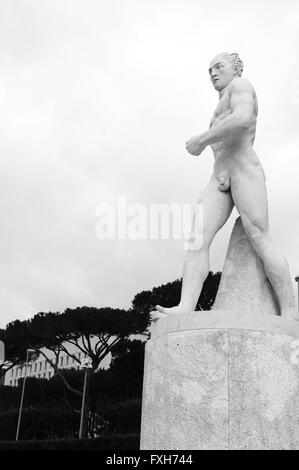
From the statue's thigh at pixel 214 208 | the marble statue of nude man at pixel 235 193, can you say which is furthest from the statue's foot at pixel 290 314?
the statue's thigh at pixel 214 208

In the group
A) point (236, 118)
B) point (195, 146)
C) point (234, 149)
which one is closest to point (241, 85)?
point (236, 118)

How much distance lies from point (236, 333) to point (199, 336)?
331mm

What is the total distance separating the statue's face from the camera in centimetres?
627

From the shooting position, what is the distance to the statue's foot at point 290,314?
546 cm

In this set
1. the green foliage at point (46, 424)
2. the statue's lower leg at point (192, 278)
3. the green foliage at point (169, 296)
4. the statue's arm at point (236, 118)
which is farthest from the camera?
the green foliage at point (46, 424)

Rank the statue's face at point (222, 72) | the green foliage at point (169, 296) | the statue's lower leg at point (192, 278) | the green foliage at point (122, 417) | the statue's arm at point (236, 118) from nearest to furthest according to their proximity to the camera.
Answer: the statue's lower leg at point (192, 278) < the statue's arm at point (236, 118) < the statue's face at point (222, 72) < the green foliage at point (122, 417) < the green foliage at point (169, 296)

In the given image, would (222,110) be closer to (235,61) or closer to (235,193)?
(235,61)

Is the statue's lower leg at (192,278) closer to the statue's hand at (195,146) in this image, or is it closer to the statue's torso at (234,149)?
the statue's torso at (234,149)

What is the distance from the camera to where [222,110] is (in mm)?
6191

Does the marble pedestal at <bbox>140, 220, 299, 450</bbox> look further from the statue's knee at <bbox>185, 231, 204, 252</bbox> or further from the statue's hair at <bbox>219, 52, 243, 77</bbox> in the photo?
the statue's hair at <bbox>219, 52, 243, 77</bbox>

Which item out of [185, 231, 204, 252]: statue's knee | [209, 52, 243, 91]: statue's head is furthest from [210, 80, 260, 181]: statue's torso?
[185, 231, 204, 252]: statue's knee

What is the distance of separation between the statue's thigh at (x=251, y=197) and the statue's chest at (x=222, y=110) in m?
0.73
